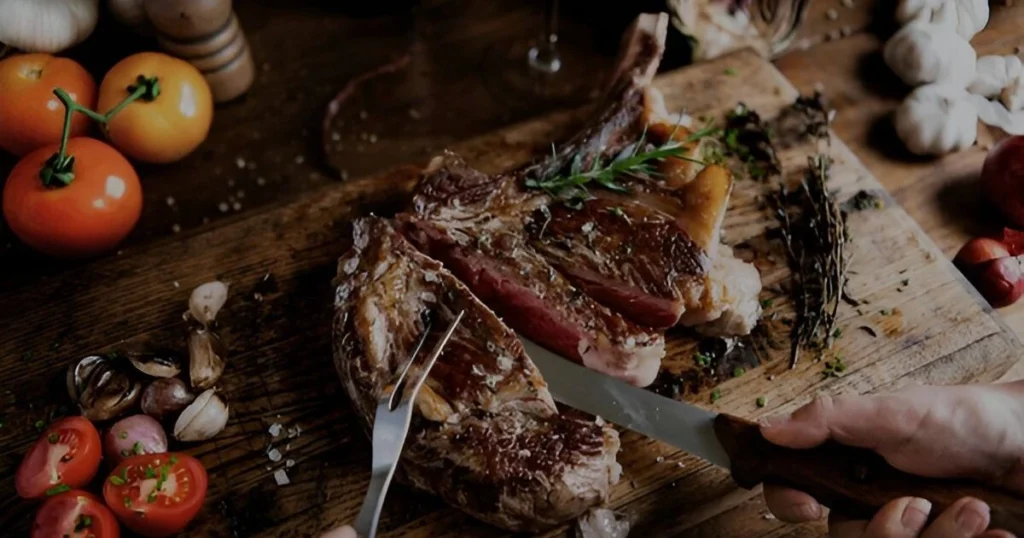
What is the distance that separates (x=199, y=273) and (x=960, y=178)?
2.38 metres

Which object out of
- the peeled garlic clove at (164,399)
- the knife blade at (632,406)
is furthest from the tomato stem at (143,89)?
the knife blade at (632,406)

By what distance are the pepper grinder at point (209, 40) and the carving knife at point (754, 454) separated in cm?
154

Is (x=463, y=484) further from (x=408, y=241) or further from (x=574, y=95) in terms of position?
(x=574, y=95)

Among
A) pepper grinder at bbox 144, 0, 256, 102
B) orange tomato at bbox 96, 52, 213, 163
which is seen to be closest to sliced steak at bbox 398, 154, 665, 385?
orange tomato at bbox 96, 52, 213, 163

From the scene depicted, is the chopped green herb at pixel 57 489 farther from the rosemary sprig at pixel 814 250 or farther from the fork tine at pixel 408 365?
the rosemary sprig at pixel 814 250

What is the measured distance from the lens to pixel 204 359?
241 cm

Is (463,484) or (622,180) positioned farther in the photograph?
(622,180)

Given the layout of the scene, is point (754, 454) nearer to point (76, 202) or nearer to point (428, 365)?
point (428, 365)

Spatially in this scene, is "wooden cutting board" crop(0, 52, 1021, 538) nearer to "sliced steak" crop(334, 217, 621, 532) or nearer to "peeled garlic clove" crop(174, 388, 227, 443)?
"peeled garlic clove" crop(174, 388, 227, 443)

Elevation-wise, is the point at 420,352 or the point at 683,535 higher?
the point at 420,352

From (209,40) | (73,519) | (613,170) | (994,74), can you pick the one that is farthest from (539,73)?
(73,519)

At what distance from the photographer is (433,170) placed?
2.60 m

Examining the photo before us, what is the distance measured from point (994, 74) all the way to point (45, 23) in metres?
3.09

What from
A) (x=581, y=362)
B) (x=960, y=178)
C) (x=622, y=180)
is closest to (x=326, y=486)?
(x=581, y=362)
